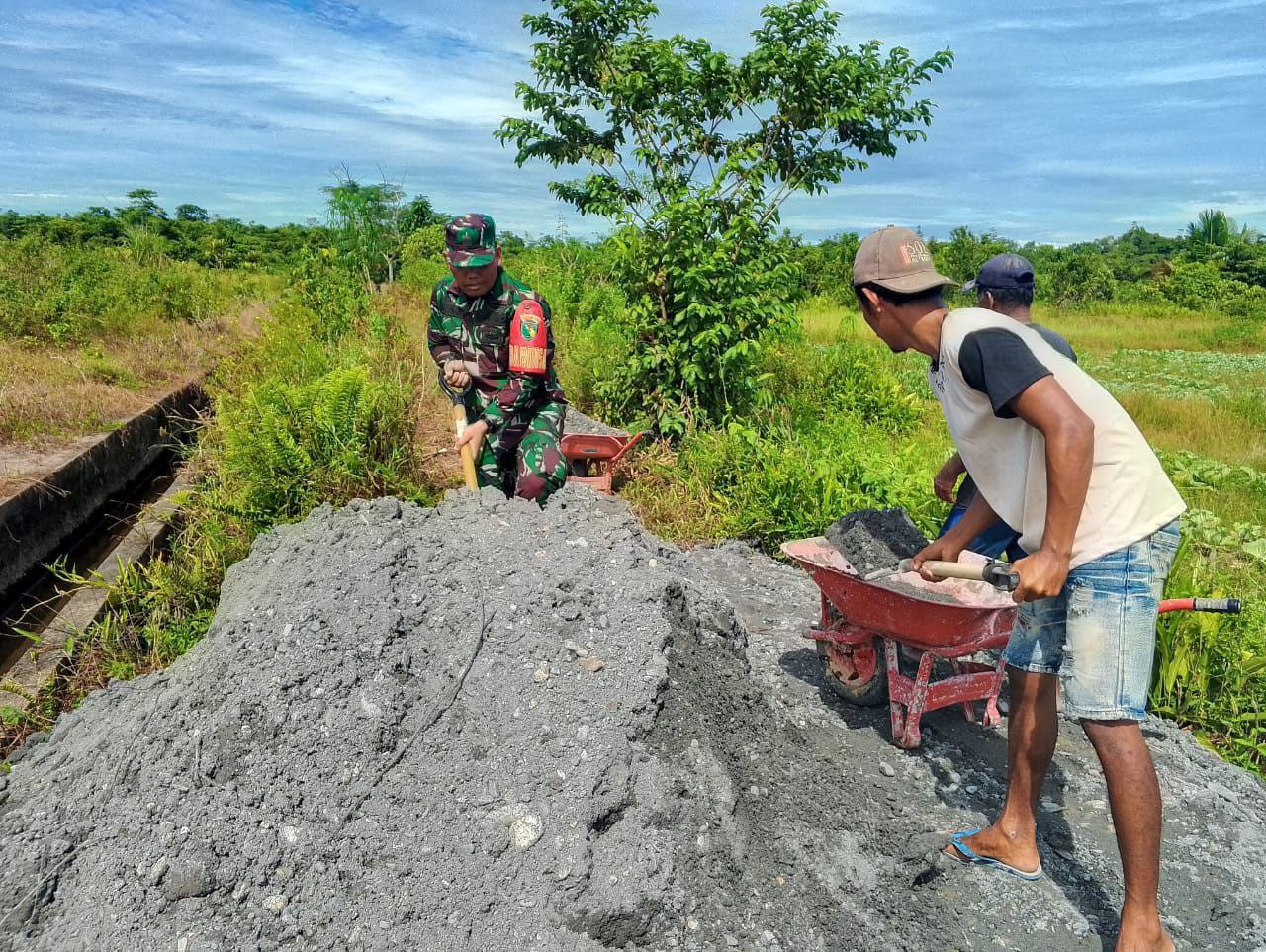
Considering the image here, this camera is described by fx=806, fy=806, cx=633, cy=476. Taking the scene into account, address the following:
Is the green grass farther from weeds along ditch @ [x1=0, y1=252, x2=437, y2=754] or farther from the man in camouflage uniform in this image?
weeds along ditch @ [x1=0, y1=252, x2=437, y2=754]

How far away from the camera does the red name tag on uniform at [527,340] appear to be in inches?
163

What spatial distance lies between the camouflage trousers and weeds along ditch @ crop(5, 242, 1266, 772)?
0.56 m

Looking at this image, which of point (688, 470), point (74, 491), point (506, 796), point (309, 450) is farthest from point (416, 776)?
point (74, 491)

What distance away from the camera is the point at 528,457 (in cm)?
421

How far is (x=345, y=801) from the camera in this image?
2.36 meters

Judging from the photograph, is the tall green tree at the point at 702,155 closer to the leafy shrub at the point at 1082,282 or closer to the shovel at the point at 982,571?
the shovel at the point at 982,571

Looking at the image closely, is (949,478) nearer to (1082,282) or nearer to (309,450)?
(309,450)

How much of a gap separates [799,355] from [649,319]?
2685 mm

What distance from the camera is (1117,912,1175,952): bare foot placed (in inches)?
79.5

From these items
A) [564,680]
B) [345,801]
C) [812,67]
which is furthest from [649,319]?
[345,801]

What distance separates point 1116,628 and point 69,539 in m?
6.92

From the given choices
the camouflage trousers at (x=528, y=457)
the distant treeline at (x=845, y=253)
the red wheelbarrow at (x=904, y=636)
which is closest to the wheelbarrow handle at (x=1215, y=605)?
the red wheelbarrow at (x=904, y=636)

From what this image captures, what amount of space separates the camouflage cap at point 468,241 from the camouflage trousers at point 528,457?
2.83ft

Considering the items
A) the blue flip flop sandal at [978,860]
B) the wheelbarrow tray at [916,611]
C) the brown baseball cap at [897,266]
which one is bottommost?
the blue flip flop sandal at [978,860]
